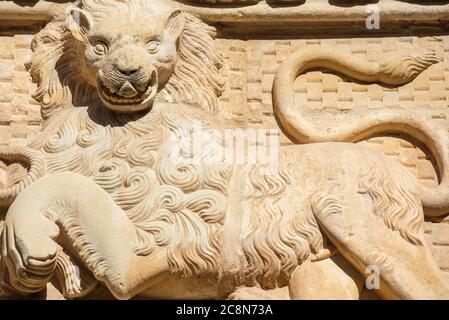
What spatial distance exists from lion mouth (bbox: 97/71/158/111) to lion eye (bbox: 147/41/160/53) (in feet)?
0.26

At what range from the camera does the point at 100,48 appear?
3.49m

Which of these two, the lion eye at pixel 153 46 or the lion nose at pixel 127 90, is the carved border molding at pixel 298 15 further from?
the lion nose at pixel 127 90

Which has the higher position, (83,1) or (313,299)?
Result: (83,1)

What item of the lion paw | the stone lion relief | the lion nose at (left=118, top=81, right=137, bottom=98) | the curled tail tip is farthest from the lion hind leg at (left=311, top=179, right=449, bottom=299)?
the lion paw

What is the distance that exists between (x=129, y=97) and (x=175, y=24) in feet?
0.99

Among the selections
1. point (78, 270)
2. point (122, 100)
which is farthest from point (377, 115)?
point (78, 270)

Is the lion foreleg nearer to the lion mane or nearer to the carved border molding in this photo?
the lion mane

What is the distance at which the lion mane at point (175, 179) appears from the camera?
3289 mm

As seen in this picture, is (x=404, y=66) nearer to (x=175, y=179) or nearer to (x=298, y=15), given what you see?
(x=298, y=15)

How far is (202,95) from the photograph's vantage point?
11.8ft

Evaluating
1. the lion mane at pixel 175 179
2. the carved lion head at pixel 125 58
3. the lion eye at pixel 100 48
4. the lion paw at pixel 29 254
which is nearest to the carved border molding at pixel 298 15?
the carved lion head at pixel 125 58

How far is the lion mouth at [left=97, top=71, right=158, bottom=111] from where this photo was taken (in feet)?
11.3

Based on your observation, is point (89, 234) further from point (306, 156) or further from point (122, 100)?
point (306, 156)

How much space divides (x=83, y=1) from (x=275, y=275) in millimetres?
1047
